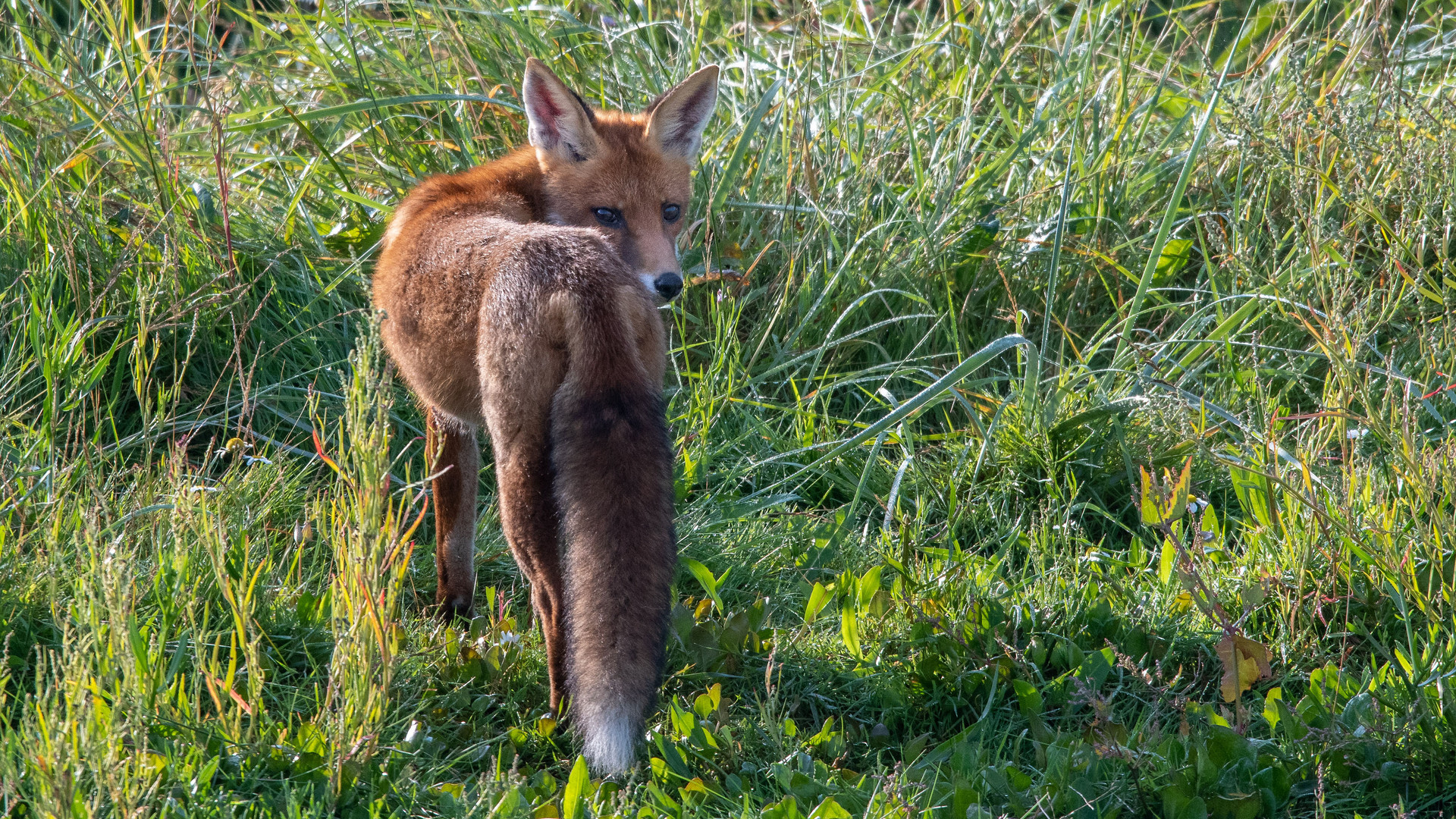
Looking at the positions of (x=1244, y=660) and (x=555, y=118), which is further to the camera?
(x=555, y=118)

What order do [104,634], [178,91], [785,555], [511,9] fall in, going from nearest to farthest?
[104,634] < [785,555] < [511,9] < [178,91]

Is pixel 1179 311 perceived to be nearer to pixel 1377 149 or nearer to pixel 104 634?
pixel 1377 149

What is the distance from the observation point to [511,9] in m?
4.71

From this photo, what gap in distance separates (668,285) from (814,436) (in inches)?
31.0

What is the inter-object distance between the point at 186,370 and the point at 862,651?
2486mm

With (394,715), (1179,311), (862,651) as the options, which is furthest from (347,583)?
(1179,311)

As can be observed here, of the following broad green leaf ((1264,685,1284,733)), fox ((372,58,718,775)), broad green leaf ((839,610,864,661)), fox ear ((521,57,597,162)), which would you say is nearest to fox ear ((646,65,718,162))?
fox ear ((521,57,597,162))

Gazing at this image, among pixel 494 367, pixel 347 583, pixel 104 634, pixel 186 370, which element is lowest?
pixel 186 370

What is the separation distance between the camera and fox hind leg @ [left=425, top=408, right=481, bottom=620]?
306 centimetres

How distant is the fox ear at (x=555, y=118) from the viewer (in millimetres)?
3365

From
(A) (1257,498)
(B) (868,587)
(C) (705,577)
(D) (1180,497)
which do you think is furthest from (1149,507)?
(C) (705,577)

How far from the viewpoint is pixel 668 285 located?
130 inches

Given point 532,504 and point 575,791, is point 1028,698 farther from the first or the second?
point 532,504

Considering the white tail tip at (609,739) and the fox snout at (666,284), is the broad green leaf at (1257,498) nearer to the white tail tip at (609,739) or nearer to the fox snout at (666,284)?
the fox snout at (666,284)
